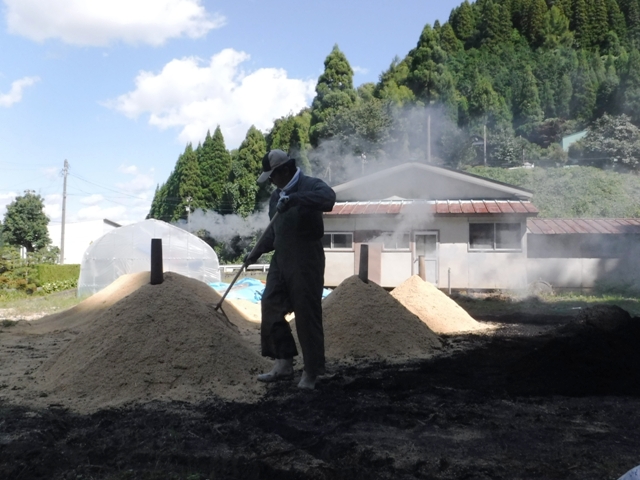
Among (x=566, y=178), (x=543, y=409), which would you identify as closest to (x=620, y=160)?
(x=566, y=178)

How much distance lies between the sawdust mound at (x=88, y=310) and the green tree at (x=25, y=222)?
2253 cm

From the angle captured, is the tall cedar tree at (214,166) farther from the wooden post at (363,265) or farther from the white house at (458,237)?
the wooden post at (363,265)

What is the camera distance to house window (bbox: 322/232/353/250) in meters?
18.5

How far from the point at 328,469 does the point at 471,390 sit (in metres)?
2.28

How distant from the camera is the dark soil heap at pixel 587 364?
4.94 metres

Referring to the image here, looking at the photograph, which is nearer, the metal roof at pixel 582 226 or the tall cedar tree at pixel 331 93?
the metal roof at pixel 582 226

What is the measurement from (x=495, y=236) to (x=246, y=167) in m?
19.6

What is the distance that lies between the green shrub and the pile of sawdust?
51.3 ft

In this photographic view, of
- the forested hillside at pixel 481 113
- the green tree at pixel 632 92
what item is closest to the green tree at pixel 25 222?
the forested hillside at pixel 481 113

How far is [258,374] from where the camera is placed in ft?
17.5

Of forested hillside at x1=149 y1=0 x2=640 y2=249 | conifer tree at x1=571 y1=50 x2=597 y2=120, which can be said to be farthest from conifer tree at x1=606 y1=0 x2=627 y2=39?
conifer tree at x1=571 y1=50 x2=597 y2=120

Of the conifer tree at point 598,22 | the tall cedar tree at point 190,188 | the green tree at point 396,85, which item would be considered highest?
the conifer tree at point 598,22

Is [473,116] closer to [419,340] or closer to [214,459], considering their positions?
[419,340]

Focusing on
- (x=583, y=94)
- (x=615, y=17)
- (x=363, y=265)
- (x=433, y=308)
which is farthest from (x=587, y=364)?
(x=615, y=17)
